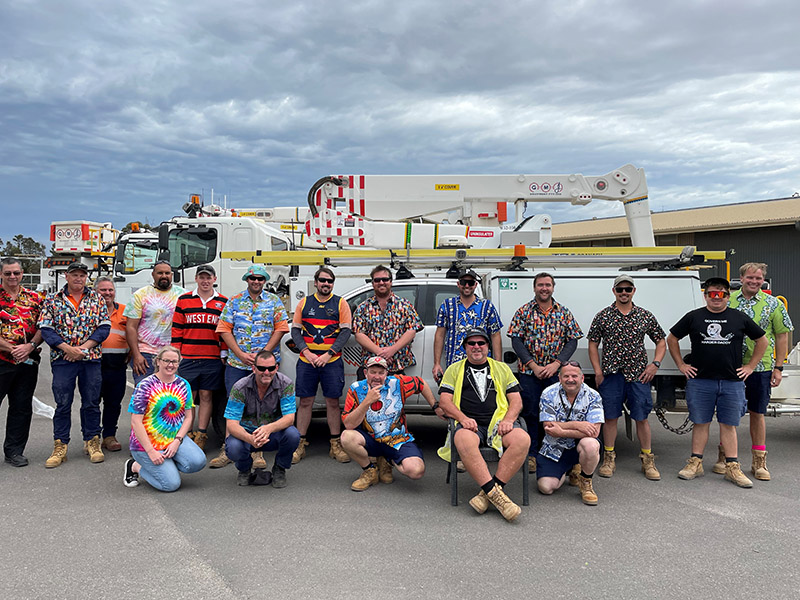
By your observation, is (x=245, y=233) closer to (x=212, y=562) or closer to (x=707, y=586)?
(x=212, y=562)

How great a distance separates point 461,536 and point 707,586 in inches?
58.3

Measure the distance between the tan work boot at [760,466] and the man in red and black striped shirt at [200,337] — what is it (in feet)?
16.6

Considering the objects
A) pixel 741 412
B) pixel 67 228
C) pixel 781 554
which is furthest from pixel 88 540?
pixel 67 228

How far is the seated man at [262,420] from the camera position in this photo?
204 inches

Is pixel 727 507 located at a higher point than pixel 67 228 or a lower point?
lower

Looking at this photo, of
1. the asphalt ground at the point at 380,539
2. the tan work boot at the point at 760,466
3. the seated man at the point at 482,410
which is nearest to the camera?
the asphalt ground at the point at 380,539

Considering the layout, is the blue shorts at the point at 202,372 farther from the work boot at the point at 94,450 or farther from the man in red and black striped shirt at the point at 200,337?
the work boot at the point at 94,450

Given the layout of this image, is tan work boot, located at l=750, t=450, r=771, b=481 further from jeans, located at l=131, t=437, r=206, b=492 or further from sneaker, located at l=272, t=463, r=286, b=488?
jeans, located at l=131, t=437, r=206, b=492

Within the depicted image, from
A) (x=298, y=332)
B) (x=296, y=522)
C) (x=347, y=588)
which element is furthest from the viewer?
(x=298, y=332)

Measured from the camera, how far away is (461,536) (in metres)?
4.23

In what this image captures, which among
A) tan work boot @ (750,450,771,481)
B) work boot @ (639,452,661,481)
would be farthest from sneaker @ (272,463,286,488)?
tan work boot @ (750,450,771,481)

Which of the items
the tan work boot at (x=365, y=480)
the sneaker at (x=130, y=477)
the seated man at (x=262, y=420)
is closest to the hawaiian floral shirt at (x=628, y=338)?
the tan work boot at (x=365, y=480)

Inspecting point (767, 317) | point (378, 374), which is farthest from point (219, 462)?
point (767, 317)

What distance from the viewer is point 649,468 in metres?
5.68
